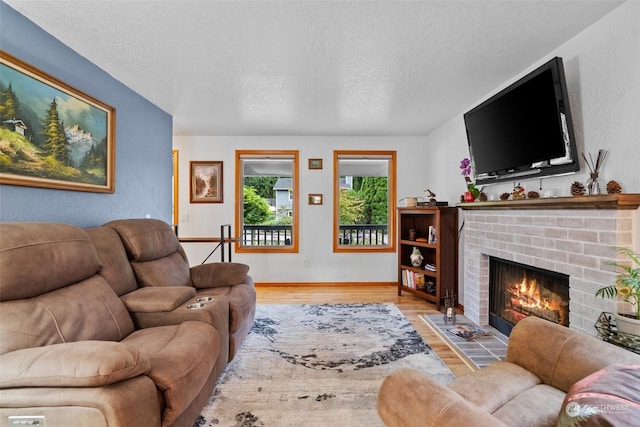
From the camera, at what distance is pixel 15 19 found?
1.80 metres

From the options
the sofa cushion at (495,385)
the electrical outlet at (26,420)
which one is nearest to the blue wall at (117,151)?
the electrical outlet at (26,420)

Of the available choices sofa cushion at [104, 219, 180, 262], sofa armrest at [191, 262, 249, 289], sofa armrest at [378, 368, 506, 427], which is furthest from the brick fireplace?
sofa cushion at [104, 219, 180, 262]

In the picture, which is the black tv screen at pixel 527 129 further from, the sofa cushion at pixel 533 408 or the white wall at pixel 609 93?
the sofa cushion at pixel 533 408

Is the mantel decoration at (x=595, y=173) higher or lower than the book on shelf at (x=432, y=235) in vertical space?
higher

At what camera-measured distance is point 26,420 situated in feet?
3.45

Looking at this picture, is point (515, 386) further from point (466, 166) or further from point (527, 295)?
point (466, 166)

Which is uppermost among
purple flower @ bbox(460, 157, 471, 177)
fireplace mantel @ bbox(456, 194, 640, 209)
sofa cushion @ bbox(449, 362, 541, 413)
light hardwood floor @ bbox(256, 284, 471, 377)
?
purple flower @ bbox(460, 157, 471, 177)

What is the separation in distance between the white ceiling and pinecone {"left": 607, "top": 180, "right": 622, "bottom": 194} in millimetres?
1017

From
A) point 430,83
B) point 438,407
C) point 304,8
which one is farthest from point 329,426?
point 430,83

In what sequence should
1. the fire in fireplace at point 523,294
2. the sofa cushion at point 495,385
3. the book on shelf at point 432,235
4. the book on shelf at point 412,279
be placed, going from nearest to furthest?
the sofa cushion at point 495,385
the fire in fireplace at point 523,294
the book on shelf at point 432,235
the book on shelf at point 412,279

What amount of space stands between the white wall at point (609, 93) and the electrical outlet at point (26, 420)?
2839 mm

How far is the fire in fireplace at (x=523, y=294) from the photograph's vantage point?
92.7 inches

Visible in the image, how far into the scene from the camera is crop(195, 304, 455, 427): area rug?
1.81 metres

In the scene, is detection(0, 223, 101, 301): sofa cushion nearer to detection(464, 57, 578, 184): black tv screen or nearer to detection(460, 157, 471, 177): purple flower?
detection(464, 57, 578, 184): black tv screen
